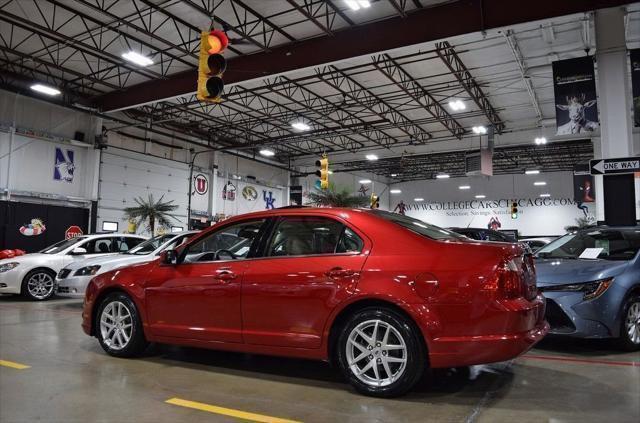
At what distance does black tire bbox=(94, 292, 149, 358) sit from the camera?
4633 millimetres

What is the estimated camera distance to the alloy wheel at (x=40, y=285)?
9.95 meters

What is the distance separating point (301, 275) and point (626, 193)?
825 cm

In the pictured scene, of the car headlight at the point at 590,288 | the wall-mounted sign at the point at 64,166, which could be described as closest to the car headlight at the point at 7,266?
the car headlight at the point at 590,288

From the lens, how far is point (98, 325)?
491cm

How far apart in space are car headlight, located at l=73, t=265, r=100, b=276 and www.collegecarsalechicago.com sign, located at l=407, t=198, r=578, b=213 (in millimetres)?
34369

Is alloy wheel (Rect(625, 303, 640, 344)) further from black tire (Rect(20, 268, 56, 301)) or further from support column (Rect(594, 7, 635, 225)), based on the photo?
black tire (Rect(20, 268, 56, 301))

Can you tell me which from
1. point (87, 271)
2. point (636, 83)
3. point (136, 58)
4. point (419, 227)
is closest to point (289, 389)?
point (419, 227)

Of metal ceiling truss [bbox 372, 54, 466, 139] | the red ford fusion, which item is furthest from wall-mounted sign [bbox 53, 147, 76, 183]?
the red ford fusion

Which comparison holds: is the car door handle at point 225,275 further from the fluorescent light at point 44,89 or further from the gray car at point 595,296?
the fluorescent light at point 44,89

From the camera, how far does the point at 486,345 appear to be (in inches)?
127

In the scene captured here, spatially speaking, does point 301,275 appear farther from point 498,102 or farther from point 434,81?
point 498,102

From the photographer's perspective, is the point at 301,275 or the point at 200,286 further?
the point at 200,286

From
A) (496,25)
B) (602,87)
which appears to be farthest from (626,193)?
(496,25)

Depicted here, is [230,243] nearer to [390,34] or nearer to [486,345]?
[486,345]
